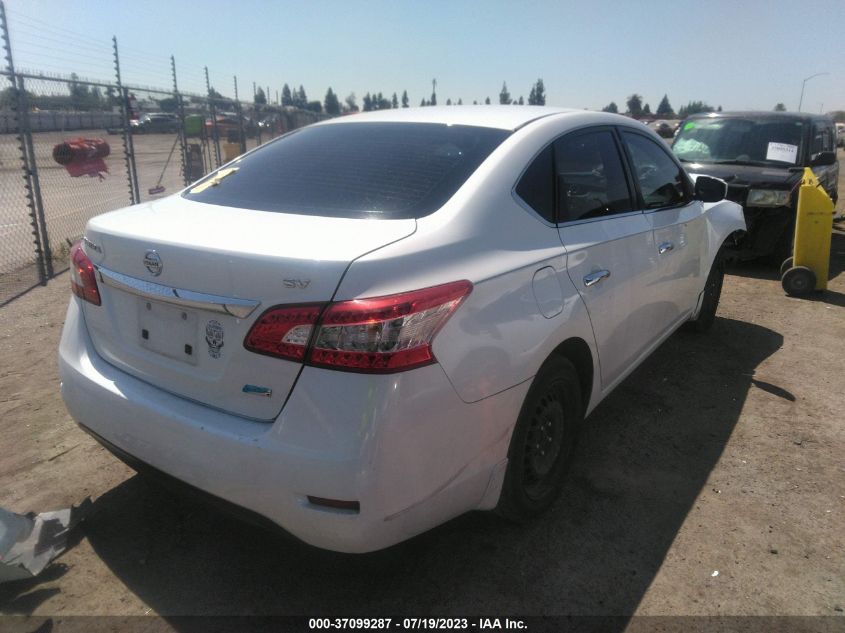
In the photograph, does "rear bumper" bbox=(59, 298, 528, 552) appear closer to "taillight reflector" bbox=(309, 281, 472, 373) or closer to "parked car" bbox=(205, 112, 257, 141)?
"taillight reflector" bbox=(309, 281, 472, 373)

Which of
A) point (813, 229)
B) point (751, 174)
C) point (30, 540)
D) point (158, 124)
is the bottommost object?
point (30, 540)

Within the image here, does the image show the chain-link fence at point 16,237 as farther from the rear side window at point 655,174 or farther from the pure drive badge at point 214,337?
the rear side window at point 655,174

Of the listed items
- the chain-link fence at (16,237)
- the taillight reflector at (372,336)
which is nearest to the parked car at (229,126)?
the chain-link fence at (16,237)

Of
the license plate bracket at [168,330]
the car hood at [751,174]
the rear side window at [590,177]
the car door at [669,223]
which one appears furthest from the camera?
the car hood at [751,174]

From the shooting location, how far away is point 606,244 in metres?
2.96

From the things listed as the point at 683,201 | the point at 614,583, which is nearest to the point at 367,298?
Answer: the point at 614,583

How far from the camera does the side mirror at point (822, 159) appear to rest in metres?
8.03

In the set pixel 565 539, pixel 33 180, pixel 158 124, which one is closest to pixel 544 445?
pixel 565 539

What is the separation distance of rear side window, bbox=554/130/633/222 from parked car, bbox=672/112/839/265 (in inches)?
185

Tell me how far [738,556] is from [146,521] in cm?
255

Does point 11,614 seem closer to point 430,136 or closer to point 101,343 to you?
point 101,343

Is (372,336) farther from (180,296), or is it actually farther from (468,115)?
(468,115)

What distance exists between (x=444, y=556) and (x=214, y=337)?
51.8 inches

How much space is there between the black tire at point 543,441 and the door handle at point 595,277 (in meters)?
0.36
